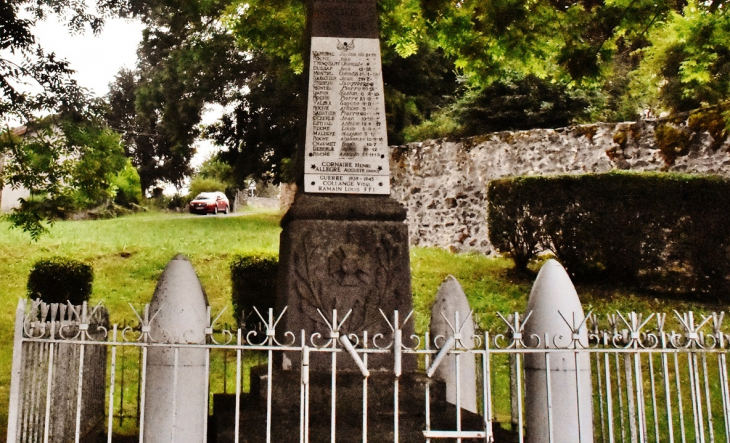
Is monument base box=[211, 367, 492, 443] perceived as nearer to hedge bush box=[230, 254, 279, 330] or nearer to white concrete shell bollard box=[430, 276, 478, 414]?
white concrete shell bollard box=[430, 276, 478, 414]

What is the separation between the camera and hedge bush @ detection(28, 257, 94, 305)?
30.4 ft

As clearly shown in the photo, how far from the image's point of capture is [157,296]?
14.5 feet

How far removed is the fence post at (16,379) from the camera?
3980 millimetres

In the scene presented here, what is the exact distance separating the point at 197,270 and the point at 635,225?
7881 mm

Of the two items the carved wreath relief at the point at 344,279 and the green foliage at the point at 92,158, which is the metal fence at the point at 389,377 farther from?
the green foliage at the point at 92,158

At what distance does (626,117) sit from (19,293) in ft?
48.7

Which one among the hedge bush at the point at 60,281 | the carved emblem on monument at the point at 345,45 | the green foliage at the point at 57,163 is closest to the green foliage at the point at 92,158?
the green foliage at the point at 57,163

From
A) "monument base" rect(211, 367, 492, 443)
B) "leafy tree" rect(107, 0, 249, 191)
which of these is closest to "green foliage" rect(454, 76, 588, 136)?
"leafy tree" rect(107, 0, 249, 191)

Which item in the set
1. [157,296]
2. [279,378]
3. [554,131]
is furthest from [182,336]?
[554,131]

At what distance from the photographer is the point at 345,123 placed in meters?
5.13

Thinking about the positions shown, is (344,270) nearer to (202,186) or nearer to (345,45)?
(345,45)

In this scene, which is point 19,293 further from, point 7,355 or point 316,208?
point 316,208

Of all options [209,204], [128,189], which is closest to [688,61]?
[128,189]

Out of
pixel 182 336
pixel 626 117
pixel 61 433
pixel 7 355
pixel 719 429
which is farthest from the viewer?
pixel 626 117
